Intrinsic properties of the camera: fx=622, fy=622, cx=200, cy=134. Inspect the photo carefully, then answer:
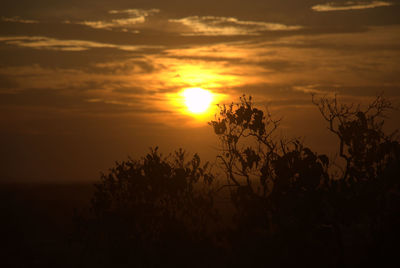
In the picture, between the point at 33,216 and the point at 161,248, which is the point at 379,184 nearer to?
the point at 161,248

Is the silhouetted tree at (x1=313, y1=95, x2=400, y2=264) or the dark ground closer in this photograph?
the silhouetted tree at (x1=313, y1=95, x2=400, y2=264)

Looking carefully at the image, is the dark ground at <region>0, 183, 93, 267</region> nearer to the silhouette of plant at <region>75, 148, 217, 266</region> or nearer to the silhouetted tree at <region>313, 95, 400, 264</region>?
the silhouette of plant at <region>75, 148, 217, 266</region>

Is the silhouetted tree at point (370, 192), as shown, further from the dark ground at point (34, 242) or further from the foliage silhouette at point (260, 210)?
the dark ground at point (34, 242)

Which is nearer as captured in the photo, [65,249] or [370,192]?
[370,192]

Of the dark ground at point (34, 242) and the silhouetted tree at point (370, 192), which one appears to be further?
the dark ground at point (34, 242)

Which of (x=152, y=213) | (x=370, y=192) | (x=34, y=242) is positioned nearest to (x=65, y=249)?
(x=34, y=242)

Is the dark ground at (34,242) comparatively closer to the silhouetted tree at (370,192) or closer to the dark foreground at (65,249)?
the dark foreground at (65,249)

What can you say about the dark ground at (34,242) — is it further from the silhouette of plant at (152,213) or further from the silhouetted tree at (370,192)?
the silhouetted tree at (370,192)

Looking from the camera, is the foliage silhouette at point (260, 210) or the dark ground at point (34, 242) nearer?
the foliage silhouette at point (260, 210)

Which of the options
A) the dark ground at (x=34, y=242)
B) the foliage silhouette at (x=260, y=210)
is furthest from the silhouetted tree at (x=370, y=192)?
the dark ground at (x=34, y=242)

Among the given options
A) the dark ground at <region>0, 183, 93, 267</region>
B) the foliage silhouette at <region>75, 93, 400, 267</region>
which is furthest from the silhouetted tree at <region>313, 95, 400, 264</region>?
the dark ground at <region>0, 183, 93, 267</region>

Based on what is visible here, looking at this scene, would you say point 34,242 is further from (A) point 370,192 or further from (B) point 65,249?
(A) point 370,192

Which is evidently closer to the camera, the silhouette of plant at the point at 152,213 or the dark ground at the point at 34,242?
the silhouette of plant at the point at 152,213

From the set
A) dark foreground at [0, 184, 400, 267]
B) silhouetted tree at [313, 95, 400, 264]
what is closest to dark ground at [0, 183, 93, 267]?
dark foreground at [0, 184, 400, 267]
